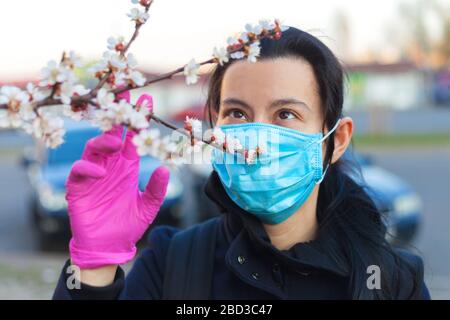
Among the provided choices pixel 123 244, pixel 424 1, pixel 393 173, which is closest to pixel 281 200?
pixel 123 244

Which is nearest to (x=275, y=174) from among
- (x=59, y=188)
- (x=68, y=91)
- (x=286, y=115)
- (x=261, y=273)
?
(x=286, y=115)

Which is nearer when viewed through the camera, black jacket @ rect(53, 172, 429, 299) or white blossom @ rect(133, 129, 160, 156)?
white blossom @ rect(133, 129, 160, 156)

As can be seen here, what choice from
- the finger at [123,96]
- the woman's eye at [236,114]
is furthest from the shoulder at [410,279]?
the finger at [123,96]

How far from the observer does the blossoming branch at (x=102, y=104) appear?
3.90 feet

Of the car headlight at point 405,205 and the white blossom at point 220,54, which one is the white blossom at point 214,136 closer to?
the white blossom at point 220,54

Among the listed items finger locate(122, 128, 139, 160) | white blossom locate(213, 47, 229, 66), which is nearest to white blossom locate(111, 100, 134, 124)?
white blossom locate(213, 47, 229, 66)

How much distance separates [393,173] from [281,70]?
12.7 metres

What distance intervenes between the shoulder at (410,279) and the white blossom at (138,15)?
1.12 metres

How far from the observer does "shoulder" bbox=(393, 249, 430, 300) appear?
6.63ft

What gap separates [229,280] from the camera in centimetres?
204

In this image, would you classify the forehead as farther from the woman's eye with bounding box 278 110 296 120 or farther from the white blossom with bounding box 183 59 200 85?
the white blossom with bounding box 183 59 200 85

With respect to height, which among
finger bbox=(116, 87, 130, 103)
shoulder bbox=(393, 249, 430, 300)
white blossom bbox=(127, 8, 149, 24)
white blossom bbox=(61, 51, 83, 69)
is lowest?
shoulder bbox=(393, 249, 430, 300)

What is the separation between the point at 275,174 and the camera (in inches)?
78.7
